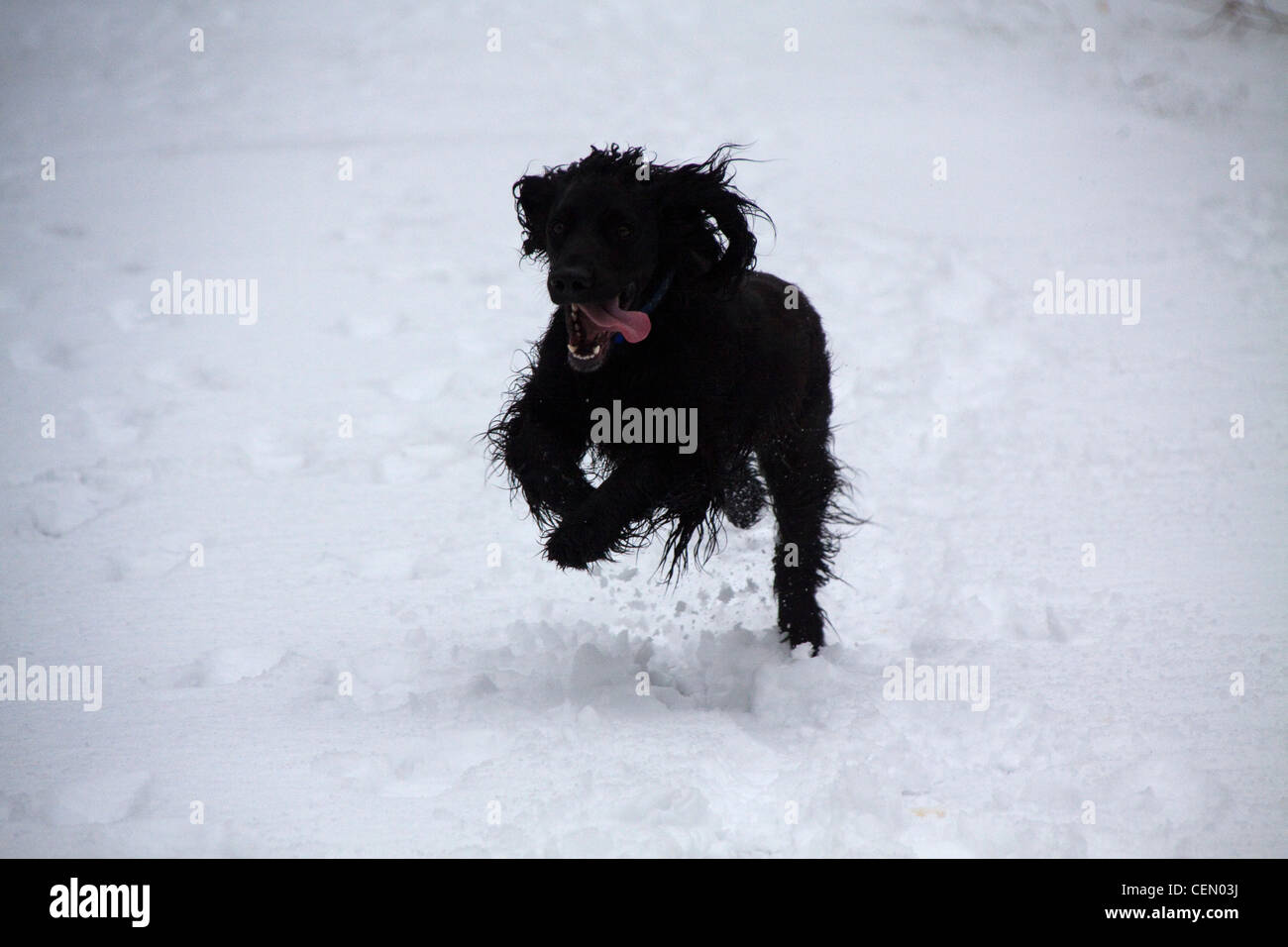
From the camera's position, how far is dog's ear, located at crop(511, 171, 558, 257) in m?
3.49

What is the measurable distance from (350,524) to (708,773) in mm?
2440

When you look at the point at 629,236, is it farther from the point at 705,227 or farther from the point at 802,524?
the point at 802,524

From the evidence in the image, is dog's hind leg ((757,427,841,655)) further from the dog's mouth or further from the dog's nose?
the dog's nose

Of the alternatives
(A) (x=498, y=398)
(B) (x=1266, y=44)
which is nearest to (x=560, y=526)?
(A) (x=498, y=398)

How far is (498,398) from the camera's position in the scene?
6.07 m

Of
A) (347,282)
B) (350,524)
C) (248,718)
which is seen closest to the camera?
(248,718)

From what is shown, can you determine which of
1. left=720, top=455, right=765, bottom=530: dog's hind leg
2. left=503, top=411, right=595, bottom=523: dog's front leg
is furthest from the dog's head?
left=720, top=455, right=765, bottom=530: dog's hind leg

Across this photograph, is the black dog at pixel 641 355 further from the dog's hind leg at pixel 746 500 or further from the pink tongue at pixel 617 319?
the dog's hind leg at pixel 746 500

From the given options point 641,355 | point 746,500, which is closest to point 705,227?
point 641,355

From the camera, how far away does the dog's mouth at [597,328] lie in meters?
3.06

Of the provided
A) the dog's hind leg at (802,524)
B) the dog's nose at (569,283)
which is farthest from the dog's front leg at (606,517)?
the dog's hind leg at (802,524)

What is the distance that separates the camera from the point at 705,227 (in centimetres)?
340

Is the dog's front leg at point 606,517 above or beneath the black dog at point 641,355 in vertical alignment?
beneath

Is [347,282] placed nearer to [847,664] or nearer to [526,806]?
[847,664]
